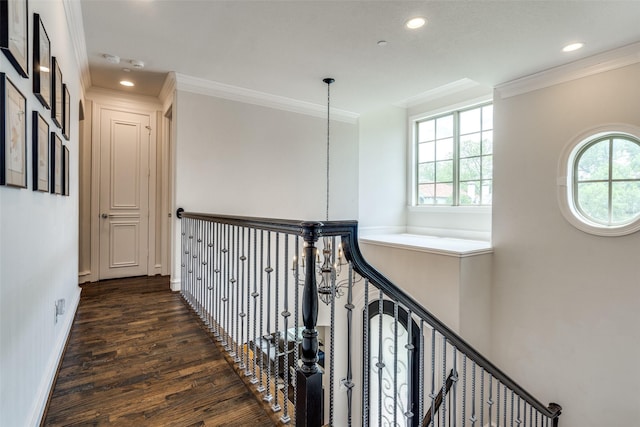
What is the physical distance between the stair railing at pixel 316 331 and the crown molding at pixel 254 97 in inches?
70.0

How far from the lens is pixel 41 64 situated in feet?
5.33

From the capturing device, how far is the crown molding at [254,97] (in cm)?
396

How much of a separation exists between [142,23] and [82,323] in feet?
8.93

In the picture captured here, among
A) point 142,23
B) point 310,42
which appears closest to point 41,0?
point 142,23

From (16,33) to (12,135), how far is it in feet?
1.29

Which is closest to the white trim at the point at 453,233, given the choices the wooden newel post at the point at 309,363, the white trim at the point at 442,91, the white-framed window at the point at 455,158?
the white-framed window at the point at 455,158

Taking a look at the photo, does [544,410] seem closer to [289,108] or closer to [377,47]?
[377,47]

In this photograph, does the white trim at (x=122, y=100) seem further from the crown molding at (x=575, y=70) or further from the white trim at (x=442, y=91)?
the crown molding at (x=575, y=70)

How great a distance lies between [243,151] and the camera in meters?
4.41

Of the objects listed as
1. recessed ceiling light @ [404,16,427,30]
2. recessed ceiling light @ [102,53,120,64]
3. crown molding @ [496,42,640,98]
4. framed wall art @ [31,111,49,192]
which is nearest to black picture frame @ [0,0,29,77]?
framed wall art @ [31,111,49,192]

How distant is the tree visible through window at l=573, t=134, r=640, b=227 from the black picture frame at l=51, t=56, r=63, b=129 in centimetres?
472

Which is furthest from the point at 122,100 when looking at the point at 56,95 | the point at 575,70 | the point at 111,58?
the point at 575,70

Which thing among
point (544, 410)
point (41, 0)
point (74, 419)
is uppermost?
point (41, 0)

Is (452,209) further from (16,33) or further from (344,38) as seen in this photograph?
(16,33)
